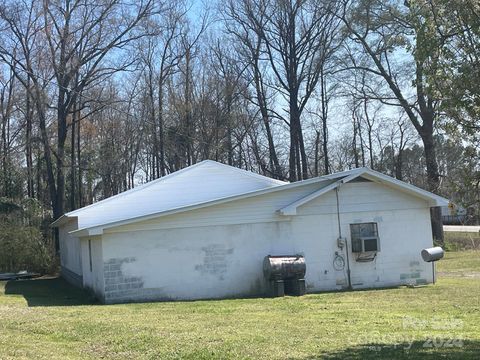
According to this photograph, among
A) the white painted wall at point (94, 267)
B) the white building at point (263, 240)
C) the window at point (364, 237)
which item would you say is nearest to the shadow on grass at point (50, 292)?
the white painted wall at point (94, 267)

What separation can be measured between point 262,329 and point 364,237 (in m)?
10.0

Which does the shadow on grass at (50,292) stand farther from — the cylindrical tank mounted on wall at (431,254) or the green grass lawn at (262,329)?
the cylindrical tank mounted on wall at (431,254)

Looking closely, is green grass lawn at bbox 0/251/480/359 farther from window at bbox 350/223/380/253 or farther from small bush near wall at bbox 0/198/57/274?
small bush near wall at bbox 0/198/57/274

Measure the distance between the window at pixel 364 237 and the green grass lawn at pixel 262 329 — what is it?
2.81 meters

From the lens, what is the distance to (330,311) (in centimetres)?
1259

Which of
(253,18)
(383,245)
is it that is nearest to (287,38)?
(253,18)

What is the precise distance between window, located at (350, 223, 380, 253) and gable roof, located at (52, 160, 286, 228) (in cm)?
478

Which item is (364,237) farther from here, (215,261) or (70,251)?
(70,251)

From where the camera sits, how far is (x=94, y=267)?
19172 mm

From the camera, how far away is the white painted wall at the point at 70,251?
23.8m

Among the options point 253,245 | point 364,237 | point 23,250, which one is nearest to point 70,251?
point 23,250

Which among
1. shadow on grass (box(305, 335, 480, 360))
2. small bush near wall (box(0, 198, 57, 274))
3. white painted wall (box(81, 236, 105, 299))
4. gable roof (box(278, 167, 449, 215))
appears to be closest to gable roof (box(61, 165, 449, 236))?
gable roof (box(278, 167, 449, 215))

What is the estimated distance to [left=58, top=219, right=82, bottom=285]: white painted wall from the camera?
78.2 ft

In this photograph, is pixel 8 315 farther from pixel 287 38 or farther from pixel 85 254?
pixel 287 38
